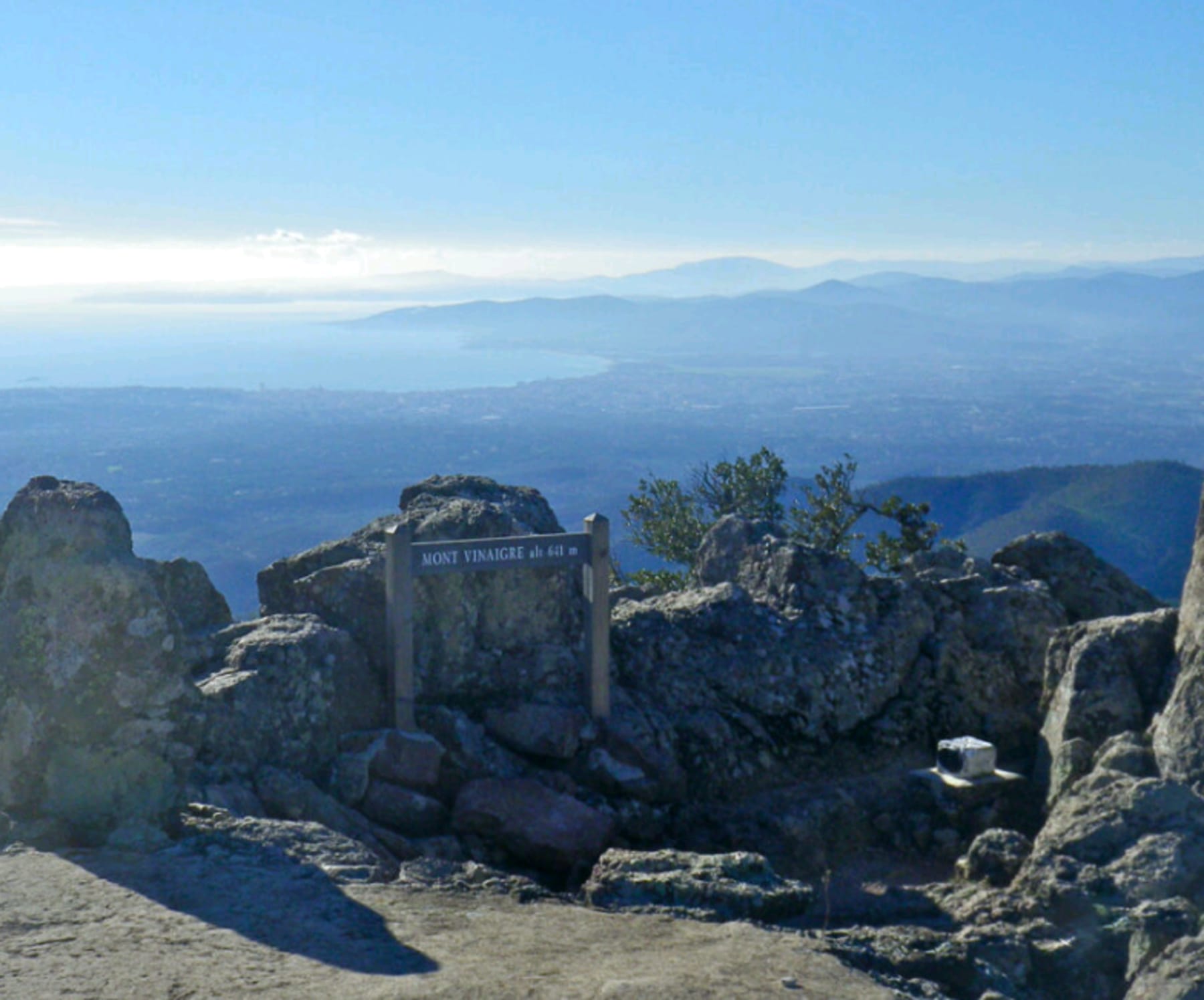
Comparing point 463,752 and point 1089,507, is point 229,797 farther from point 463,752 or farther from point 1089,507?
point 1089,507

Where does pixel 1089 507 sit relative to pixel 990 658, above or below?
below

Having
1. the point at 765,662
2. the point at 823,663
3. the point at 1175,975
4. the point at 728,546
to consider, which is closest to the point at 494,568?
the point at 765,662

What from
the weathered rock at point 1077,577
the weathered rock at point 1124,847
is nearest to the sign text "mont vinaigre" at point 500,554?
the weathered rock at point 1124,847

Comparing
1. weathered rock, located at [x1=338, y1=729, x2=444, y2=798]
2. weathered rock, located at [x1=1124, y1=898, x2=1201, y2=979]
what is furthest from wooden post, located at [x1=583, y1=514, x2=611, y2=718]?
weathered rock, located at [x1=1124, y1=898, x2=1201, y2=979]

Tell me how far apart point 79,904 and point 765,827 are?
6.18m

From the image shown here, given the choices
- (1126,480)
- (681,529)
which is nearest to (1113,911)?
(681,529)

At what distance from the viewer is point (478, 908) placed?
8.32 m

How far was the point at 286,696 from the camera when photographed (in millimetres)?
11219

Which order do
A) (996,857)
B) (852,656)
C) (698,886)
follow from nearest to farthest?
(698,886), (996,857), (852,656)

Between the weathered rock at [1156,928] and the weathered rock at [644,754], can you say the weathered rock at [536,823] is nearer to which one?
the weathered rock at [644,754]

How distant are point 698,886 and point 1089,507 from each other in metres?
107

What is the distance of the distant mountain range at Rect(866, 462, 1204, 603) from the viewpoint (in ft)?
305

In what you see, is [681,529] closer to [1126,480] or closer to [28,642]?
[28,642]

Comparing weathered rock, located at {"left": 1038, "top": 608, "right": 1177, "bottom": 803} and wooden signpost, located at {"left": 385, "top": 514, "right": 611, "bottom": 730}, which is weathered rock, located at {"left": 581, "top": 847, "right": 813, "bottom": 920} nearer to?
wooden signpost, located at {"left": 385, "top": 514, "right": 611, "bottom": 730}
